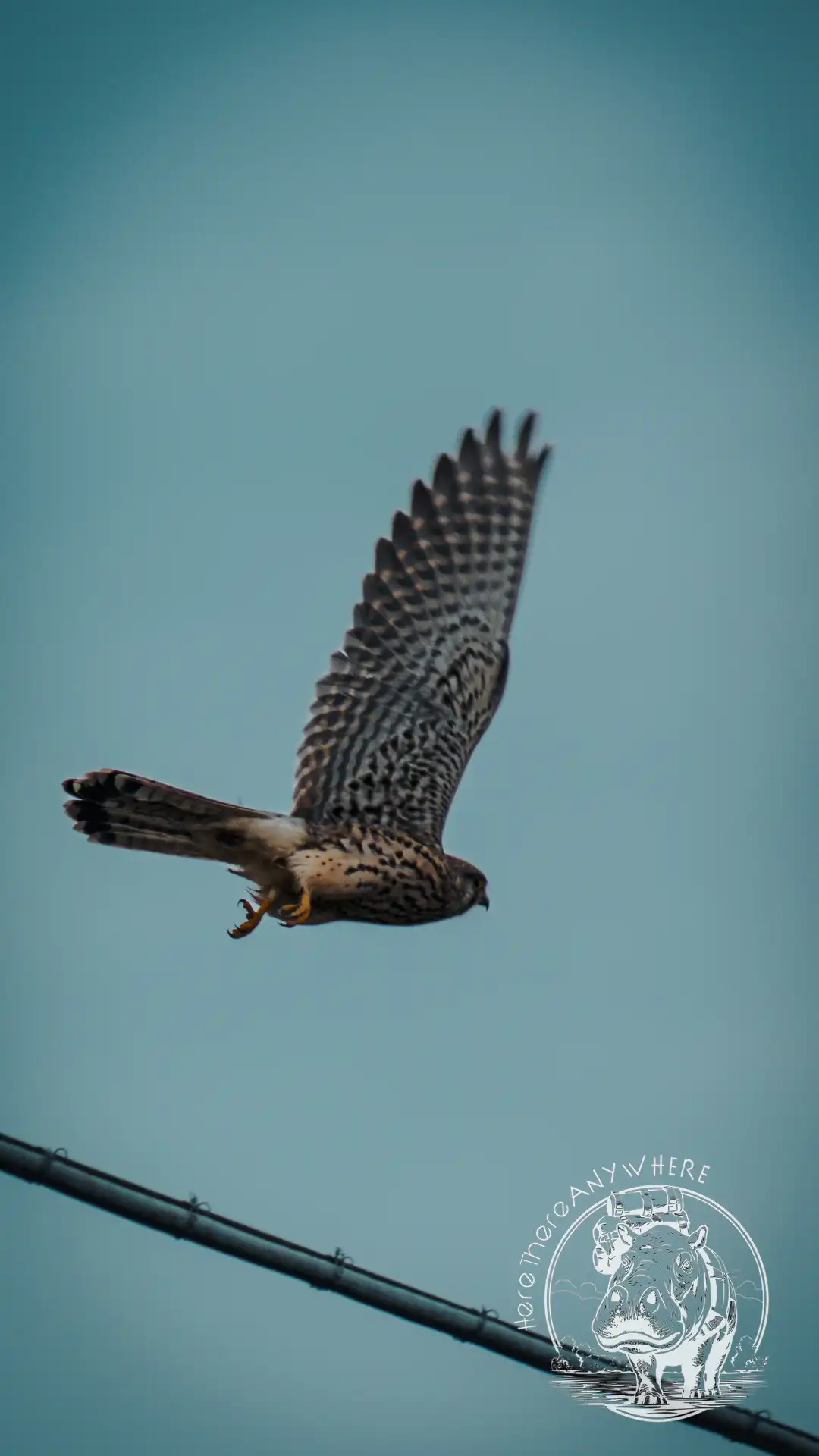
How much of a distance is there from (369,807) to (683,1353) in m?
3.56

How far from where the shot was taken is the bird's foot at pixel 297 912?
809 centimetres

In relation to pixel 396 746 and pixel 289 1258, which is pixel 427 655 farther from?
pixel 289 1258

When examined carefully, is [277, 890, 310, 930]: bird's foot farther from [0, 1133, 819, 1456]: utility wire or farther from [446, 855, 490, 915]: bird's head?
[0, 1133, 819, 1456]: utility wire

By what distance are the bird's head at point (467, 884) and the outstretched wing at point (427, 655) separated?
0.22 m

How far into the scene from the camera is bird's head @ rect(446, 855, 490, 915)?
28.9 feet

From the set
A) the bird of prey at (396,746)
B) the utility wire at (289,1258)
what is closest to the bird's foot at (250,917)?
the bird of prey at (396,746)

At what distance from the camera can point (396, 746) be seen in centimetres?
863

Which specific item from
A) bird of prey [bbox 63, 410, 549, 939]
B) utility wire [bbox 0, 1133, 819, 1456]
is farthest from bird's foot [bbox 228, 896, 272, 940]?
utility wire [bbox 0, 1133, 819, 1456]

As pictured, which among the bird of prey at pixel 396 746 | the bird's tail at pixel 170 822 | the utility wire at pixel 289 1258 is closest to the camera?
the utility wire at pixel 289 1258

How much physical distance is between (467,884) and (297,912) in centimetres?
119

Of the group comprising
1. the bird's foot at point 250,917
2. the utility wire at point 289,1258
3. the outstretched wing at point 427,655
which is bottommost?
the utility wire at point 289,1258

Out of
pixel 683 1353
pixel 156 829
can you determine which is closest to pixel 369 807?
pixel 156 829

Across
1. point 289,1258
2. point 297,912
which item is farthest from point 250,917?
point 289,1258

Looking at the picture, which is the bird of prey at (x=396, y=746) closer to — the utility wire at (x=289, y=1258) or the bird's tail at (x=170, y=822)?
the bird's tail at (x=170, y=822)
